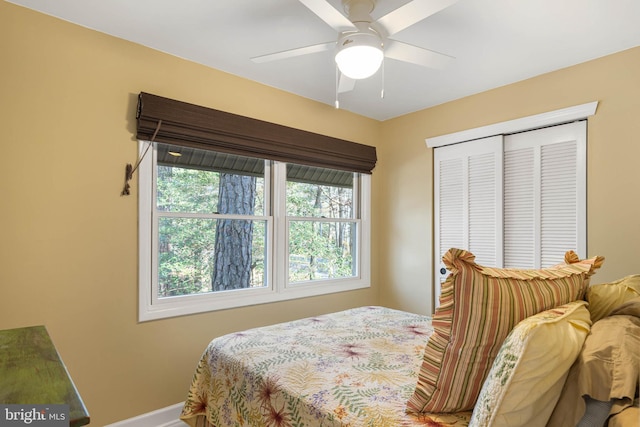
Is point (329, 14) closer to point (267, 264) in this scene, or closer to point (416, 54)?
point (416, 54)

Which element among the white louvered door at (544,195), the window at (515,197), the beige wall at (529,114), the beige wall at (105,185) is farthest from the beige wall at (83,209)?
the white louvered door at (544,195)

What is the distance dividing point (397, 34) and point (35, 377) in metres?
2.29

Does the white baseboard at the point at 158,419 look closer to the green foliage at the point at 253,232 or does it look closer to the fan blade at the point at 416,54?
the green foliage at the point at 253,232

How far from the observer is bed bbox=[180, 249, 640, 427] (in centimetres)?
85

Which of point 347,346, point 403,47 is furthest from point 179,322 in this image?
point 403,47

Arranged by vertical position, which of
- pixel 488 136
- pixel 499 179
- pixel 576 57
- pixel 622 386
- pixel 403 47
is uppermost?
pixel 576 57

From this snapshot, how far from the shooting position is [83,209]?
82.5 inches

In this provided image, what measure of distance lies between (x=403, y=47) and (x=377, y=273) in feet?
8.11

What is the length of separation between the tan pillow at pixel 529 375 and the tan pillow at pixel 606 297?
1.61 feet

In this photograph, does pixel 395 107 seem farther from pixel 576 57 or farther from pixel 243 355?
pixel 243 355

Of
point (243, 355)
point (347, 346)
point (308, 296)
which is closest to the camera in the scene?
point (243, 355)

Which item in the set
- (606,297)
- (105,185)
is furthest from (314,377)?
(105,185)

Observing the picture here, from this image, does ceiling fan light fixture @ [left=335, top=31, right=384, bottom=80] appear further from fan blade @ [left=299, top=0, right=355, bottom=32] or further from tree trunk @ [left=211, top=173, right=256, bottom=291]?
tree trunk @ [left=211, top=173, right=256, bottom=291]

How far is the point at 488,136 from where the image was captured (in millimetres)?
2963
